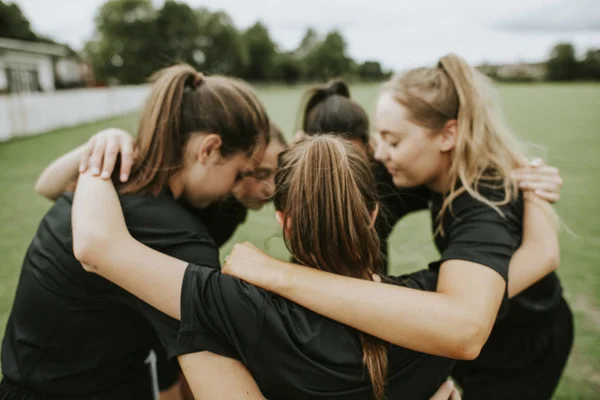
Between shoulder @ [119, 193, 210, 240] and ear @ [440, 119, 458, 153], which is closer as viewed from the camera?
shoulder @ [119, 193, 210, 240]

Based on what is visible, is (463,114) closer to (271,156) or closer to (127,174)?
(271,156)

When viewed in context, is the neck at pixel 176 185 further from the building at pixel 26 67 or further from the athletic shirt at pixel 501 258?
the building at pixel 26 67

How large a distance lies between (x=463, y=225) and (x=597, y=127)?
2061 centimetres

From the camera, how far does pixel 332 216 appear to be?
152cm

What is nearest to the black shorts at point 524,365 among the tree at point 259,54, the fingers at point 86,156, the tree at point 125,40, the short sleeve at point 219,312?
the short sleeve at point 219,312

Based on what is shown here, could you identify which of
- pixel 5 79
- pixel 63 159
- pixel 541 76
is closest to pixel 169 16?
pixel 5 79

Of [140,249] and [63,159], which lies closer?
[140,249]

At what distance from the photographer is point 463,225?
198 centimetres

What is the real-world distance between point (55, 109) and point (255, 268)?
66.7 ft

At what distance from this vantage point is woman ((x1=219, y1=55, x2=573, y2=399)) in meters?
1.52

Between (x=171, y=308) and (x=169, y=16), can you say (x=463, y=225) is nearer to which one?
(x=171, y=308)

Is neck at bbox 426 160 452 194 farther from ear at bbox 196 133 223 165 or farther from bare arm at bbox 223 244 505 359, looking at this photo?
ear at bbox 196 133 223 165

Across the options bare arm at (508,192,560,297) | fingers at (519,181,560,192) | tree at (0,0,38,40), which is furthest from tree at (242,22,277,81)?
bare arm at (508,192,560,297)

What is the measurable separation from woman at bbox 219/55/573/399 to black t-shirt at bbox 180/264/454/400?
58 mm
